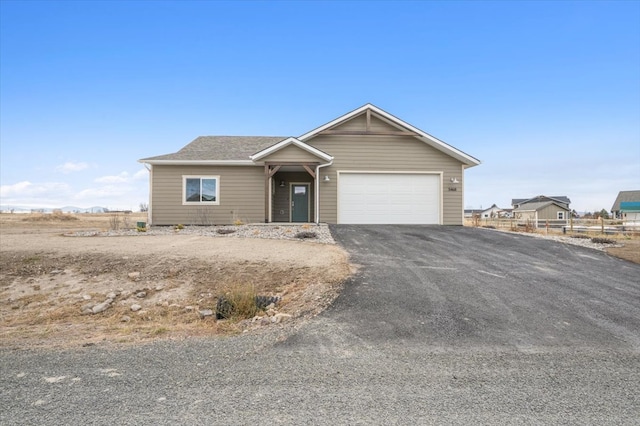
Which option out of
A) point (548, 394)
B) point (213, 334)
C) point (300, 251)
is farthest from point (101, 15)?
point (548, 394)

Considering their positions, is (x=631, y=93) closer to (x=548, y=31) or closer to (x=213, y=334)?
(x=548, y=31)

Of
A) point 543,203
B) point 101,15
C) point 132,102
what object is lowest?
point 543,203

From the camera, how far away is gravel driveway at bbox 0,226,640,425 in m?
2.40

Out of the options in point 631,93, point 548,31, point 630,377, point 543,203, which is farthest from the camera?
point 543,203

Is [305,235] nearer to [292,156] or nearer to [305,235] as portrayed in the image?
[305,235]

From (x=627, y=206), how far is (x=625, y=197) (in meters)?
7.61

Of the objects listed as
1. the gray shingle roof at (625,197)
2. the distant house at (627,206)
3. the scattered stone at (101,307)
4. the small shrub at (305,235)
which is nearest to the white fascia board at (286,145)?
the small shrub at (305,235)

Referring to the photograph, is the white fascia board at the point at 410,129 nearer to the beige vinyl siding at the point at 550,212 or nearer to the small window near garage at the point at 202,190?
the small window near garage at the point at 202,190

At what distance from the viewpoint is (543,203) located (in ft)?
163

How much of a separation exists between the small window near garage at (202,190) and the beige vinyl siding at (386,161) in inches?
196

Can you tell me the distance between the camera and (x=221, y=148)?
16.6 m

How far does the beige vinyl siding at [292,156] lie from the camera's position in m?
14.5

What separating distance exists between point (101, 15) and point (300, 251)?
49.4 feet

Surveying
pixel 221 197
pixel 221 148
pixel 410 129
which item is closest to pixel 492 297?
pixel 410 129
